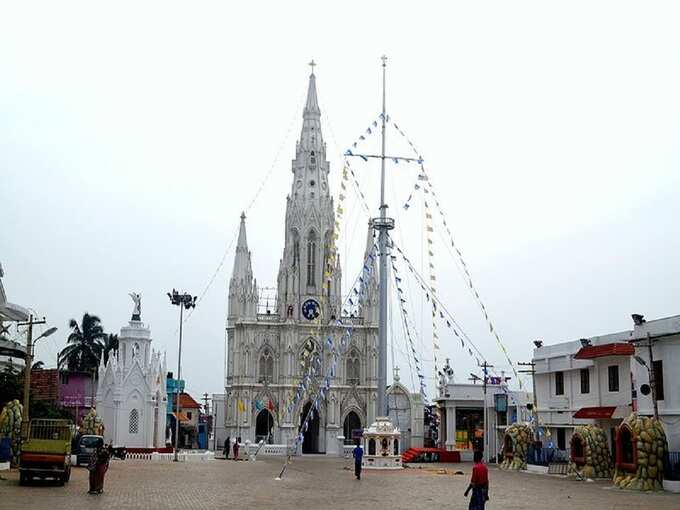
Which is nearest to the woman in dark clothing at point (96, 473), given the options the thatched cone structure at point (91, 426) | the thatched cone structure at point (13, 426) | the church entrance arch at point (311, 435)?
the thatched cone structure at point (13, 426)

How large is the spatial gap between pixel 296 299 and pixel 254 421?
11.7m

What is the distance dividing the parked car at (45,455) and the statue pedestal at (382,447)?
2180 centimetres

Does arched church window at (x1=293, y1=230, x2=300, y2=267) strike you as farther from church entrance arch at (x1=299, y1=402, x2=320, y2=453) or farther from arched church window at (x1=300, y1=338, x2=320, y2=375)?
church entrance arch at (x1=299, y1=402, x2=320, y2=453)

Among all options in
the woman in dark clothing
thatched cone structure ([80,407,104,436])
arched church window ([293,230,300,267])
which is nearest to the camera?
the woman in dark clothing

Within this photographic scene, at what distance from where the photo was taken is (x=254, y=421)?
78.4 m

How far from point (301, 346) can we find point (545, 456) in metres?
39.1

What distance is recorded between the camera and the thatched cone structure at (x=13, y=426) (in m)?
35.4

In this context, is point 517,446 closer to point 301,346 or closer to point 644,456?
point 644,456

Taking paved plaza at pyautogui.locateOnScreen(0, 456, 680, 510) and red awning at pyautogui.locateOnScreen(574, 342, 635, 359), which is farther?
red awning at pyautogui.locateOnScreen(574, 342, 635, 359)

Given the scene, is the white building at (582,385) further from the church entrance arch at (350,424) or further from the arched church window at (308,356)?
the church entrance arch at (350,424)

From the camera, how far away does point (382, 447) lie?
1887 inches

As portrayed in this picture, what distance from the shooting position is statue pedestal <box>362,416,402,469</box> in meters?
47.5

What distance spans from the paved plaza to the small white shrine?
85.4 feet

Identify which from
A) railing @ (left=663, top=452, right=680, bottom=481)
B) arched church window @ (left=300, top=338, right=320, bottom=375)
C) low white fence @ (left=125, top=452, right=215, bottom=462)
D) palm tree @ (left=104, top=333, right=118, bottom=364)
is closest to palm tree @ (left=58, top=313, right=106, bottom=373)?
palm tree @ (left=104, top=333, right=118, bottom=364)
